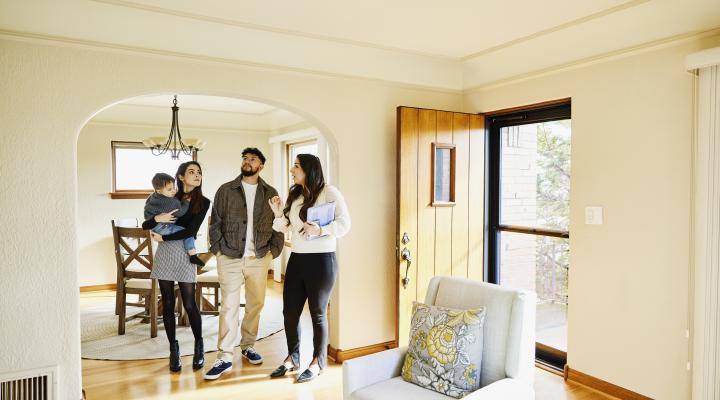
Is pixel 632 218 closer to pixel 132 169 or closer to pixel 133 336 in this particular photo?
pixel 133 336

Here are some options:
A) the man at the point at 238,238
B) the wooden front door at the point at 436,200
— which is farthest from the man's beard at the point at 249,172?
the wooden front door at the point at 436,200

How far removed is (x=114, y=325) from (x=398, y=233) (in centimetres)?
289

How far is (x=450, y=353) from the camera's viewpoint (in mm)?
2014

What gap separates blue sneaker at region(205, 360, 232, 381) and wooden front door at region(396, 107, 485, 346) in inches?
48.1

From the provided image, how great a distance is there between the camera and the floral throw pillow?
6.56 ft

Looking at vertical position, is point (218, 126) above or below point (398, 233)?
above

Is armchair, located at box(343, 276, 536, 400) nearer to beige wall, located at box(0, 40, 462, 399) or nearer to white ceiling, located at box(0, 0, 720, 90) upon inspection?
white ceiling, located at box(0, 0, 720, 90)

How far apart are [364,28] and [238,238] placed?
5.34 ft

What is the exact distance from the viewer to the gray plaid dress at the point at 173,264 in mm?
3244

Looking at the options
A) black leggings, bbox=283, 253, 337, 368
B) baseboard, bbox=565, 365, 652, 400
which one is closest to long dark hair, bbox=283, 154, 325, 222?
black leggings, bbox=283, 253, 337, 368

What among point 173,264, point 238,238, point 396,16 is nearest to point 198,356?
point 173,264

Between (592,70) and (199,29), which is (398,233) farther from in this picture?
(199,29)

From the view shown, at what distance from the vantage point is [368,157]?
3590mm

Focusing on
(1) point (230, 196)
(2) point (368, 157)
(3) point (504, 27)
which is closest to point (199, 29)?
(1) point (230, 196)
